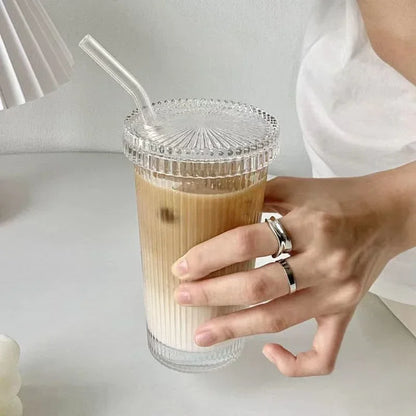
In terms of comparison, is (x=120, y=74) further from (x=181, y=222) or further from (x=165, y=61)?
(x=165, y=61)

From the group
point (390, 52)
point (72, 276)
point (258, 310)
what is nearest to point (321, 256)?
point (258, 310)

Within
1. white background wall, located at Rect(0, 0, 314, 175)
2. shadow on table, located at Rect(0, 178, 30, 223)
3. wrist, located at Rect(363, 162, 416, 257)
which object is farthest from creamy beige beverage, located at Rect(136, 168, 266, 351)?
white background wall, located at Rect(0, 0, 314, 175)

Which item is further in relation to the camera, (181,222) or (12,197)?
(12,197)

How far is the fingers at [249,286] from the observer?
506 millimetres

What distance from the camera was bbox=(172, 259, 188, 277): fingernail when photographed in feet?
1.69

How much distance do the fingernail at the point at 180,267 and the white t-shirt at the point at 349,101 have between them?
40 centimetres

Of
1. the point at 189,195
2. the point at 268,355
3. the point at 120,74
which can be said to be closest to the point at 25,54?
the point at 120,74

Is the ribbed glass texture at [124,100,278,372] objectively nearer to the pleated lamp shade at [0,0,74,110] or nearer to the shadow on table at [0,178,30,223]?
the pleated lamp shade at [0,0,74,110]

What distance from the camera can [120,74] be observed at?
0.55 meters

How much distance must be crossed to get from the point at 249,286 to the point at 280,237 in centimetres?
4

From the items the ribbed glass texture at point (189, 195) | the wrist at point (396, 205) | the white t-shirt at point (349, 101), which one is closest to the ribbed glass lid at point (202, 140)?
the ribbed glass texture at point (189, 195)

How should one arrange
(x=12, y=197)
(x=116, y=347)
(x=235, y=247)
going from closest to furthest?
1. (x=235, y=247)
2. (x=116, y=347)
3. (x=12, y=197)

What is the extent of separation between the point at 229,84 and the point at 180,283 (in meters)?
0.49

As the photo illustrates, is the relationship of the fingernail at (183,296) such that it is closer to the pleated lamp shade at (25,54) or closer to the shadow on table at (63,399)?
the shadow on table at (63,399)
